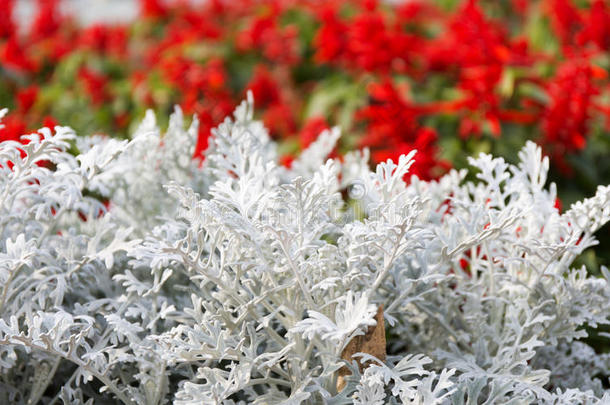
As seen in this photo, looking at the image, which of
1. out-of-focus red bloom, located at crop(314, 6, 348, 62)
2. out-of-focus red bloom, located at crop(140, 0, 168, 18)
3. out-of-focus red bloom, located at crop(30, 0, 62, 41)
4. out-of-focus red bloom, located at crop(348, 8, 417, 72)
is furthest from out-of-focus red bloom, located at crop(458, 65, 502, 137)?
out-of-focus red bloom, located at crop(30, 0, 62, 41)

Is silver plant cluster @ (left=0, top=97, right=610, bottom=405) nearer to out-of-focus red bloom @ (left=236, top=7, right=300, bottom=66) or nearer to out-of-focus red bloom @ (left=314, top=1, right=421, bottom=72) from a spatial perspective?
out-of-focus red bloom @ (left=314, top=1, right=421, bottom=72)

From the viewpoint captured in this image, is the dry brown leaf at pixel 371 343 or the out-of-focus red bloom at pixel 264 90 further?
the out-of-focus red bloom at pixel 264 90

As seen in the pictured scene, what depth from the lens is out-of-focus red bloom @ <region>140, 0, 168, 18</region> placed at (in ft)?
12.7

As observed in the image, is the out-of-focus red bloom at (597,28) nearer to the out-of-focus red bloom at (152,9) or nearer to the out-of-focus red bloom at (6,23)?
the out-of-focus red bloom at (152,9)

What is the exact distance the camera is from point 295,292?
1.08 metres

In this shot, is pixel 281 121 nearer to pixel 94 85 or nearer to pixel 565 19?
pixel 94 85

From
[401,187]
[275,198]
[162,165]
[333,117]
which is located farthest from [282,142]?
[275,198]

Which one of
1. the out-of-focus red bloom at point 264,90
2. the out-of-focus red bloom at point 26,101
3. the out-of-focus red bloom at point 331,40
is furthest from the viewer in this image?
the out-of-focus red bloom at point 264,90

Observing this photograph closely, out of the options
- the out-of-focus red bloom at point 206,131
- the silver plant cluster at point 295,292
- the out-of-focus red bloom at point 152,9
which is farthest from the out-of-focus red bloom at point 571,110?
Result: the out-of-focus red bloom at point 152,9

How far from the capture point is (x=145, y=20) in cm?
393

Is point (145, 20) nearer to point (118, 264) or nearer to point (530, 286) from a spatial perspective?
point (118, 264)

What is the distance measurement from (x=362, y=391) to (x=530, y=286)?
38cm

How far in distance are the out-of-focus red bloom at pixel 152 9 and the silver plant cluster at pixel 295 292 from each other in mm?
2655

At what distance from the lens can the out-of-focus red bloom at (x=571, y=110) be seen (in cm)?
203
